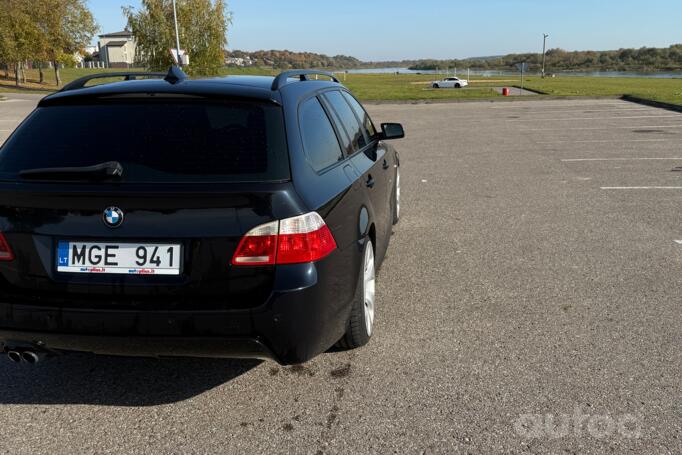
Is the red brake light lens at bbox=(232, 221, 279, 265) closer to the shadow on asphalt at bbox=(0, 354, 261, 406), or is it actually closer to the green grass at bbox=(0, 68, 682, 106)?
the shadow on asphalt at bbox=(0, 354, 261, 406)

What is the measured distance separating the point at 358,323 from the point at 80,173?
5.41 feet

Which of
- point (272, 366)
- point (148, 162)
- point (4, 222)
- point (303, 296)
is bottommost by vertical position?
point (272, 366)

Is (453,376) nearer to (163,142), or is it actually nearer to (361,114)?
(163,142)

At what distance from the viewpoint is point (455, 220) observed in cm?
670

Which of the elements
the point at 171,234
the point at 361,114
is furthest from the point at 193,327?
the point at 361,114

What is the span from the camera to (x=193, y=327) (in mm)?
2520

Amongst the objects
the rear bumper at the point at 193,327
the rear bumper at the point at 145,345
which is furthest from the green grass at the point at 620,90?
the rear bumper at the point at 145,345

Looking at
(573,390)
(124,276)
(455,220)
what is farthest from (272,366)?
(455,220)

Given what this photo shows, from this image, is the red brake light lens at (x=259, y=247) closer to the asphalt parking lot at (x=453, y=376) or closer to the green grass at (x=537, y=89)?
the asphalt parking lot at (x=453, y=376)

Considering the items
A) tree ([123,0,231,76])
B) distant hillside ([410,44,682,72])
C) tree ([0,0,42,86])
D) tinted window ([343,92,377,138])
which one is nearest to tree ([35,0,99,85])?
tree ([0,0,42,86])

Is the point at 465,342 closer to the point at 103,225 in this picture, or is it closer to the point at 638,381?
the point at 638,381

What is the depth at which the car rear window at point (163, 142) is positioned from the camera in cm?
259

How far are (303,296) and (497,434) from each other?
42.4 inches

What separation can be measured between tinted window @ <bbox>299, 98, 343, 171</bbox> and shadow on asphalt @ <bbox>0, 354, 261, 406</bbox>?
1.26 meters
